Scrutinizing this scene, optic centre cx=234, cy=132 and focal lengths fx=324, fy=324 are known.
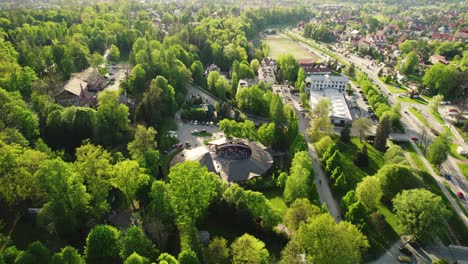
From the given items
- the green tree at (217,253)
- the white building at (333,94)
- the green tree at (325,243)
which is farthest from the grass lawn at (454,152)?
the green tree at (217,253)

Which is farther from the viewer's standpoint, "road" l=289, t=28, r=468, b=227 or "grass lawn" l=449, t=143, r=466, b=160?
"grass lawn" l=449, t=143, r=466, b=160

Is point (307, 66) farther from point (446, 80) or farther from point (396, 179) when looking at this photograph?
point (396, 179)

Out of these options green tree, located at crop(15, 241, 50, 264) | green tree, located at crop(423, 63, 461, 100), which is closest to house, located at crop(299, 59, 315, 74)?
green tree, located at crop(423, 63, 461, 100)

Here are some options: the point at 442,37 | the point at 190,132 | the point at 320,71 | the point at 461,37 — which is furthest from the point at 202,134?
the point at 461,37

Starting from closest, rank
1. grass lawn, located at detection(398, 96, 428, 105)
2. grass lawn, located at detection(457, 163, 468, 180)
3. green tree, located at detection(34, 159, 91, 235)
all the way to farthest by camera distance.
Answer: green tree, located at detection(34, 159, 91, 235) < grass lawn, located at detection(457, 163, 468, 180) < grass lawn, located at detection(398, 96, 428, 105)

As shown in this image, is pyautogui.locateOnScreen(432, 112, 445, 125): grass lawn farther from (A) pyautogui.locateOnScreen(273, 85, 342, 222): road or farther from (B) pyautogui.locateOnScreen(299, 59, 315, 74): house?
Answer: (B) pyautogui.locateOnScreen(299, 59, 315, 74): house

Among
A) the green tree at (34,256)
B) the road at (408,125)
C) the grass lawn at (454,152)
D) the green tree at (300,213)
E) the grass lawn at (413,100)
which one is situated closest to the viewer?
the green tree at (34,256)

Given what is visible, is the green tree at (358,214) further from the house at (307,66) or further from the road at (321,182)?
the house at (307,66)
